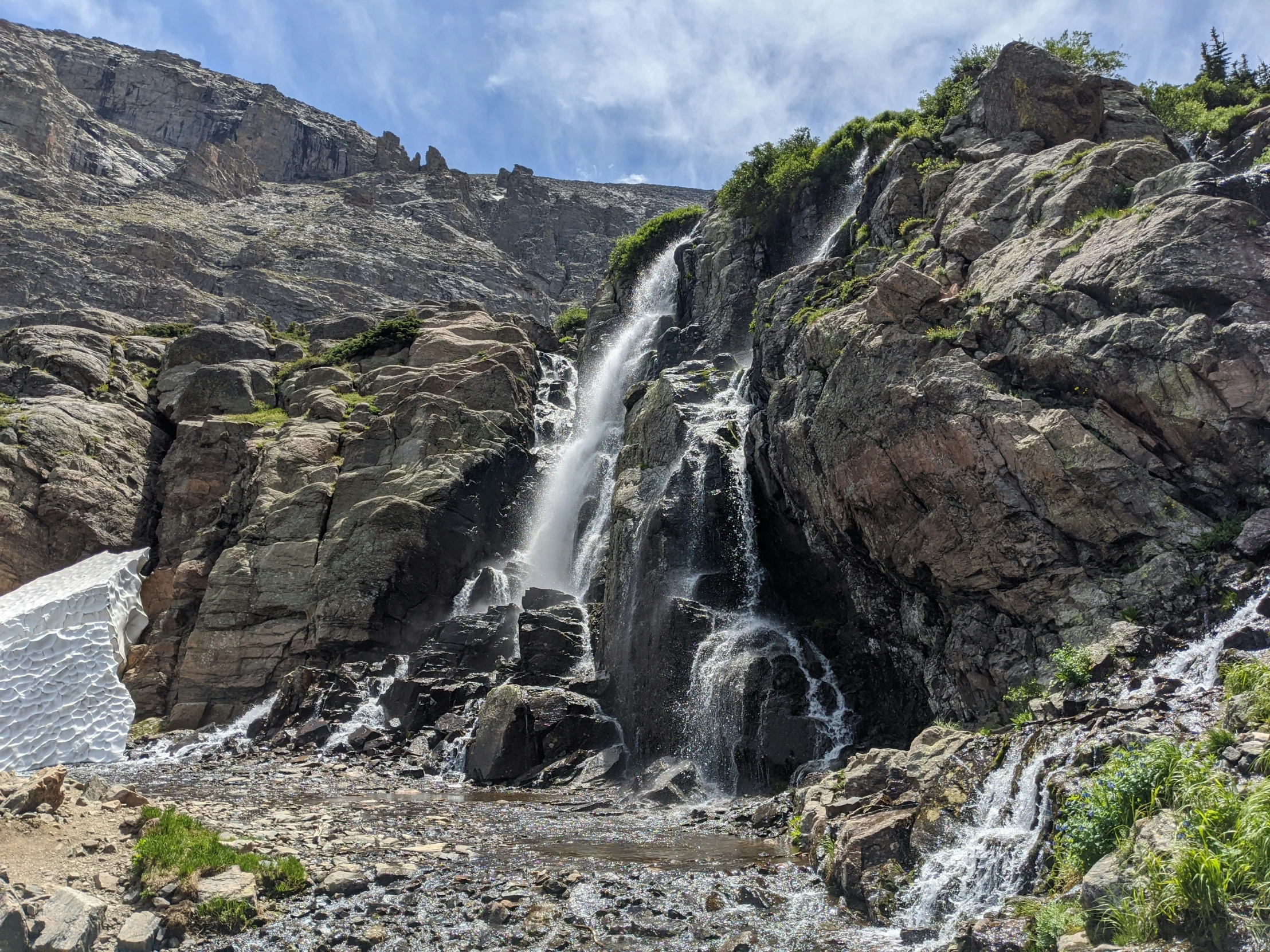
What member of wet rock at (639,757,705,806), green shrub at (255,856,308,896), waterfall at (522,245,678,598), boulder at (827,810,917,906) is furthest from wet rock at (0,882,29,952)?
waterfall at (522,245,678,598)

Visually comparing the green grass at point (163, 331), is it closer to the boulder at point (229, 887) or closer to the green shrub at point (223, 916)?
the boulder at point (229, 887)

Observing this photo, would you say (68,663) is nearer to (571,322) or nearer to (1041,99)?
(571,322)

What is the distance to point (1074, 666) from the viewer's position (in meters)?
14.0

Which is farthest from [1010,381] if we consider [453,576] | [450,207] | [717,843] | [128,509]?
[450,207]

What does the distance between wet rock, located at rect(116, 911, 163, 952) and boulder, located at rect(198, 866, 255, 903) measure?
0.62m

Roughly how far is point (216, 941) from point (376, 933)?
1.85m

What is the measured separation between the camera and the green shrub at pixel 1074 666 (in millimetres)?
13789

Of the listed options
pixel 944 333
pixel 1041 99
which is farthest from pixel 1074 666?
pixel 1041 99

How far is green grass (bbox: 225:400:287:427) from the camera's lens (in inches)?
1522

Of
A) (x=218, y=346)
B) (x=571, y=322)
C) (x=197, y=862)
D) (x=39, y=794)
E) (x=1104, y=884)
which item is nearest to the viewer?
Answer: (x=1104, y=884)

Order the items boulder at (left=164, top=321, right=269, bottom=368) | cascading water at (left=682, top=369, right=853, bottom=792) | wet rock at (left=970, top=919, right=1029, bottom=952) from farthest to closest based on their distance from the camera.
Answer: boulder at (left=164, top=321, right=269, bottom=368) < cascading water at (left=682, top=369, right=853, bottom=792) < wet rock at (left=970, top=919, right=1029, bottom=952)

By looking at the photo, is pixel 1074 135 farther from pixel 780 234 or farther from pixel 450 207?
pixel 450 207

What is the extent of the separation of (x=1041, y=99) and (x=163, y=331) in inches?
1932

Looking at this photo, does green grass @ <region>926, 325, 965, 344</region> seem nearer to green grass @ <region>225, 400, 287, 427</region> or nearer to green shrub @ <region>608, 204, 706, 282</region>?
Answer: green grass @ <region>225, 400, 287, 427</region>
